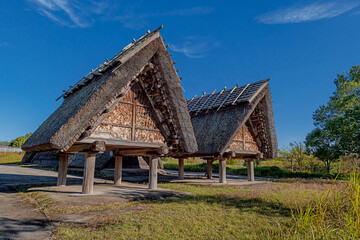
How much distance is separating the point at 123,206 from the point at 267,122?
10601mm

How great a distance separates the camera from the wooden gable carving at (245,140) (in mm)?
13227

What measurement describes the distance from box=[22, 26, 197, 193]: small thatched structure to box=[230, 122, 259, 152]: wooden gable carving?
4620 mm

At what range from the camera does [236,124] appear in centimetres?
1183

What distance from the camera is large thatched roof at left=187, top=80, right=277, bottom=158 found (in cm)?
1195

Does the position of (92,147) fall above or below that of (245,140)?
below

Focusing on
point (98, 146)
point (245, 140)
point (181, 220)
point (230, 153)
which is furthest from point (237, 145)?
point (181, 220)

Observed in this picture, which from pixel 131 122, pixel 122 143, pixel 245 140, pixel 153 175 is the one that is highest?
pixel 131 122

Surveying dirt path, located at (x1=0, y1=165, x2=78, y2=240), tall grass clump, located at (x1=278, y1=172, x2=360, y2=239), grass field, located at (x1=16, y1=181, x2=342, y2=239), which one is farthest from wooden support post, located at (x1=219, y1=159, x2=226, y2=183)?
dirt path, located at (x1=0, y1=165, x2=78, y2=240)

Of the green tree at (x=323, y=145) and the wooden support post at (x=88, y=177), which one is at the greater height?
the green tree at (x=323, y=145)

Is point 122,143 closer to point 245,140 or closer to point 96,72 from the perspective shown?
point 96,72

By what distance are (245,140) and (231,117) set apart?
209 cm

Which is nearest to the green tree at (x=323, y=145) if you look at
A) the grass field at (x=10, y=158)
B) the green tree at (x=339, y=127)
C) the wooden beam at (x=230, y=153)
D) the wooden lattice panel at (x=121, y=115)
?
the green tree at (x=339, y=127)

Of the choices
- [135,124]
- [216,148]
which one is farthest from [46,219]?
[216,148]

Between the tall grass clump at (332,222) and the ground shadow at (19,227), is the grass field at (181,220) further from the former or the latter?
the ground shadow at (19,227)
